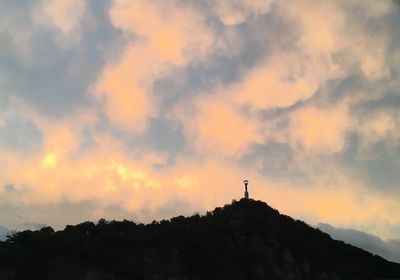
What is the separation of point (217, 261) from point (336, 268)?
88.8ft

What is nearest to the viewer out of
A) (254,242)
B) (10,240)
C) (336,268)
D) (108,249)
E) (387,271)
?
(10,240)

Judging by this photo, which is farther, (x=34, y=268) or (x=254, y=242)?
(x=254, y=242)

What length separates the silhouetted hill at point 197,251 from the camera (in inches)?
2238

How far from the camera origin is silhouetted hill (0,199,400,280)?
186 feet

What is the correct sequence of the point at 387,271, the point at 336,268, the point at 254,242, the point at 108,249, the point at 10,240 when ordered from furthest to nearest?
the point at 387,271, the point at 336,268, the point at 254,242, the point at 108,249, the point at 10,240

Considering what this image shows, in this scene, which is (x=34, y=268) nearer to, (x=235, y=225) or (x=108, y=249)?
(x=108, y=249)

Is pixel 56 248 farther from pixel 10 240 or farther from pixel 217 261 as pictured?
pixel 217 261

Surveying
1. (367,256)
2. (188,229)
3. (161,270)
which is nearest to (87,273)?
(161,270)

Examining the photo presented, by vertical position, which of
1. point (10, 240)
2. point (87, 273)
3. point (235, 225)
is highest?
point (235, 225)

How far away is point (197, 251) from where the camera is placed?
69.9 m

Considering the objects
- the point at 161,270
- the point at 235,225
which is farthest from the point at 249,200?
the point at 161,270

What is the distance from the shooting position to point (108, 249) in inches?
2429

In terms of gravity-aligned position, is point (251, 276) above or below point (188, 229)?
below

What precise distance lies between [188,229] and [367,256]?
1645 inches
